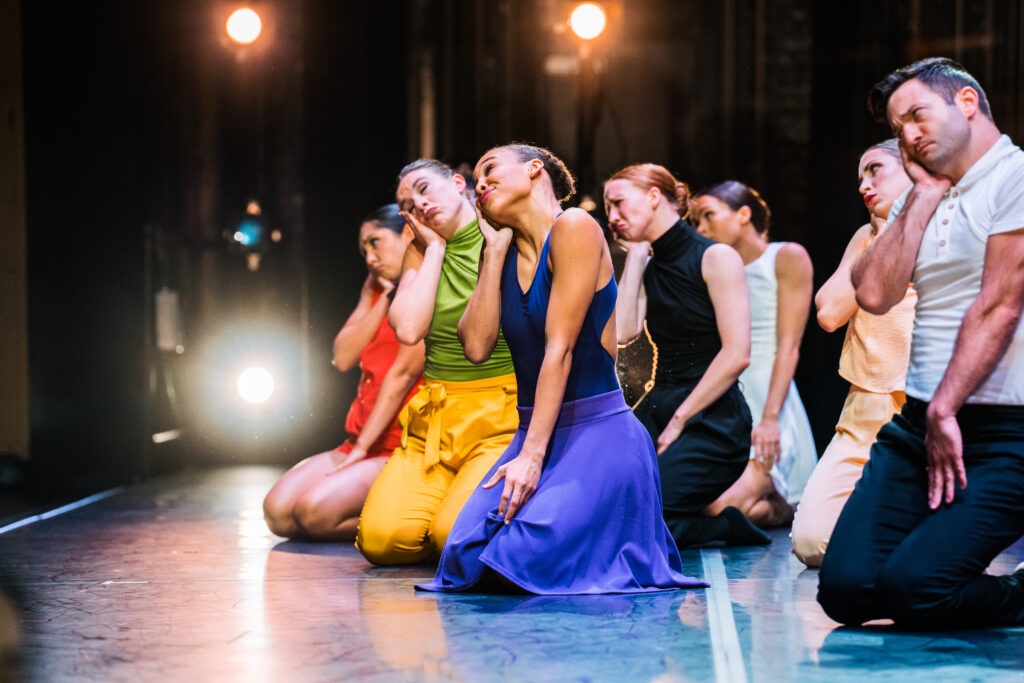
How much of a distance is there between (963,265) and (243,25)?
4895 mm

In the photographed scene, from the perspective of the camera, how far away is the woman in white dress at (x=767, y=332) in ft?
13.8

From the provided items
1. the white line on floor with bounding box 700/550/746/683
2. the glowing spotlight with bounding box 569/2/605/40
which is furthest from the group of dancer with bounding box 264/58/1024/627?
the glowing spotlight with bounding box 569/2/605/40

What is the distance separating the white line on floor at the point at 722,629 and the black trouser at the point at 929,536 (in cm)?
22

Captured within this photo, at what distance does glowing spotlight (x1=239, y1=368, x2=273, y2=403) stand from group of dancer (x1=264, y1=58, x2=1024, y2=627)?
2.33 meters

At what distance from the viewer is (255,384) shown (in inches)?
258

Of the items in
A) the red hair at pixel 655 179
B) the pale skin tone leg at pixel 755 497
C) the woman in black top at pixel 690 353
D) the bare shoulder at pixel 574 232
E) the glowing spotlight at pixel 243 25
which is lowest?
the pale skin tone leg at pixel 755 497

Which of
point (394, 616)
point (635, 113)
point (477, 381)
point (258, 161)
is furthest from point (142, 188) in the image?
point (394, 616)

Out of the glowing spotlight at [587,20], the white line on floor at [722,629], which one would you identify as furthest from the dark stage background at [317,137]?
the white line on floor at [722,629]

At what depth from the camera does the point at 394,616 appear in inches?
104

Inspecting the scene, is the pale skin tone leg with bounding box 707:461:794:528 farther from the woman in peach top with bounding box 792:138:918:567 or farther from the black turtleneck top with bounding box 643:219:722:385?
the woman in peach top with bounding box 792:138:918:567

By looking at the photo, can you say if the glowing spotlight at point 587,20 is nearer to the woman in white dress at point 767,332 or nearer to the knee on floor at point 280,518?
the woman in white dress at point 767,332

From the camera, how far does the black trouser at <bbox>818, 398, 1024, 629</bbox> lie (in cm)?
233

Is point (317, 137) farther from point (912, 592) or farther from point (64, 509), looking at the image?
point (912, 592)

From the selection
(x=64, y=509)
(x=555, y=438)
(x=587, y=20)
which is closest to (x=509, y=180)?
(x=555, y=438)
